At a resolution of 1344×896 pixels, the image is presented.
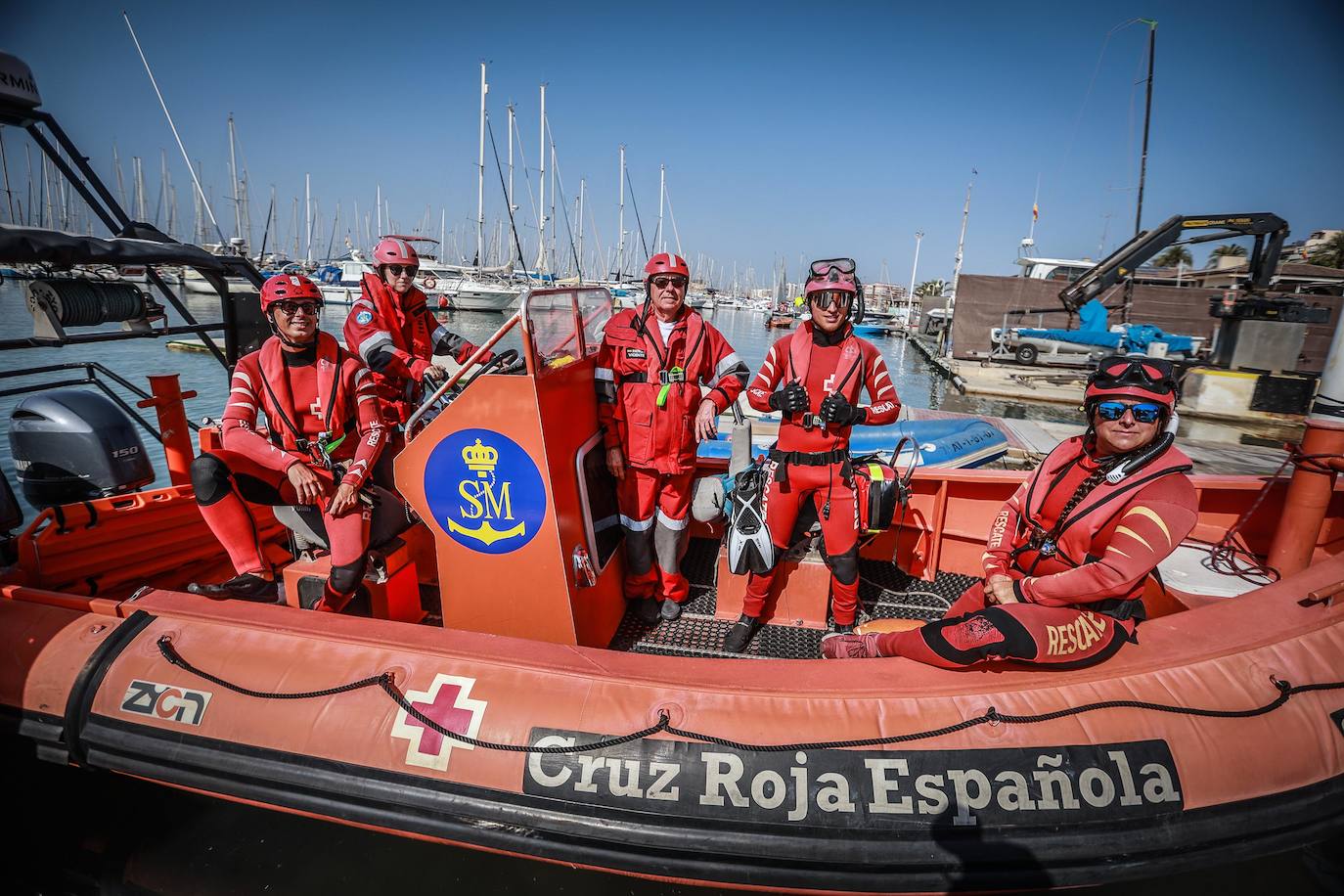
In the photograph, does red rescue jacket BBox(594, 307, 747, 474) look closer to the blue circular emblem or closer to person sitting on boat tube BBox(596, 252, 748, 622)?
person sitting on boat tube BBox(596, 252, 748, 622)

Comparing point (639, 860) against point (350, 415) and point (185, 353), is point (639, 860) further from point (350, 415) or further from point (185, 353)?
point (185, 353)

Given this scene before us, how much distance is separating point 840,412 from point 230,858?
3140 mm

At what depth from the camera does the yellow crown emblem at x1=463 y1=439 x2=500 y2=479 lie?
2.49m

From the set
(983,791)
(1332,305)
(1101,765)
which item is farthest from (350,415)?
(1332,305)

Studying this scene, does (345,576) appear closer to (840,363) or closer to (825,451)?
(825,451)

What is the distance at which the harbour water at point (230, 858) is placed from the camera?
254 centimetres

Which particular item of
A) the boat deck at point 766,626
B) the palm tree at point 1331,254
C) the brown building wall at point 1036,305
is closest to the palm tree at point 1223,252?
the palm tree at point 1331,254

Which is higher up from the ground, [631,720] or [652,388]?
[652,388]

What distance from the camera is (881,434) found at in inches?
260

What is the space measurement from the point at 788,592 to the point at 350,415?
226 centimetres

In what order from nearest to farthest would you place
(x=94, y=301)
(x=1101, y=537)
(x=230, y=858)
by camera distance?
(x=1101, y=537) < (x=230, y=858) < (x=94, y=301)

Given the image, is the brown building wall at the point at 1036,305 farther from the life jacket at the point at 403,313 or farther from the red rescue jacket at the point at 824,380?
the life jacket at the point at 403,313

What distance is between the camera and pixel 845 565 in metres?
2.96

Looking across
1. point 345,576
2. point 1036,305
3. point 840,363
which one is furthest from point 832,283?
point 1036,305
